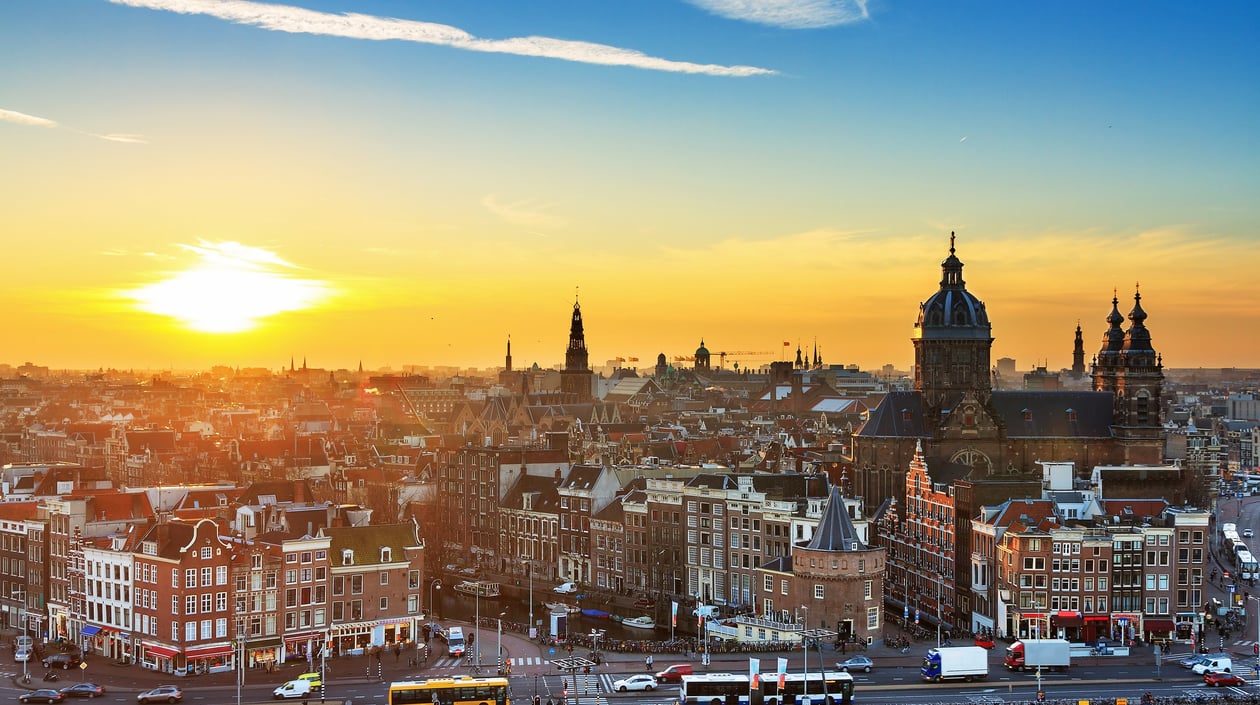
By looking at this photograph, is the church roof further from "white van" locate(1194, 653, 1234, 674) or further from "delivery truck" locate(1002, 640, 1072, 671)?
"white van" locate(1194, 653, 1234, 674)

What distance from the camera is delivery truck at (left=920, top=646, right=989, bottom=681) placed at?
8606 cm

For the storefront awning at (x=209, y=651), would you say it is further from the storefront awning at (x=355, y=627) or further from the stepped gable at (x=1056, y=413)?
the stepped gable at (x=1056, y=413)

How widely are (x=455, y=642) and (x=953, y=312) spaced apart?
65734mm

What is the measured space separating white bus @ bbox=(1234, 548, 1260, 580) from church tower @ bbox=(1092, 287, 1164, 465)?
11.5 meters

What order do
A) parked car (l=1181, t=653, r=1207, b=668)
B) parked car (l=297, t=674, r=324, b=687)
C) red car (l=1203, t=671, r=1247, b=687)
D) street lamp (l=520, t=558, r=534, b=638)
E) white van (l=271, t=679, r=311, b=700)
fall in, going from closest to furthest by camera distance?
1. white van (l=271, t=679, r=311, b=700)
2. parked car (l=297, t=674, r=324, b=687)
3. red car (l=1203, t=671, r=1247, b=687)
4. parked car (l=1181, t=653, r=1207, b=668)
5. street lamp (l=520, t=558, r=534, b=638)

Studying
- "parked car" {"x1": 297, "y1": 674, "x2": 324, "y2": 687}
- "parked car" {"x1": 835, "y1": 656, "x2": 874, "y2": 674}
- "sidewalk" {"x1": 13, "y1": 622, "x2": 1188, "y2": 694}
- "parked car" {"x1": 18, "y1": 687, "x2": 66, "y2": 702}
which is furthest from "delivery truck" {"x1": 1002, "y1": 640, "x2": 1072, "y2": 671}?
"parked car" {"x1": 18, "y1": 687, "x2": 66, "y2": 702}

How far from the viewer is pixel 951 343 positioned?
142 m

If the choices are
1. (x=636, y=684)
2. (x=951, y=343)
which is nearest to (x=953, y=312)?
(x=951, y=343)

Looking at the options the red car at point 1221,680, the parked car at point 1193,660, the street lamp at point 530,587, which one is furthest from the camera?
the street lamp at point 530,587

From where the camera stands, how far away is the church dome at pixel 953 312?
467 feet

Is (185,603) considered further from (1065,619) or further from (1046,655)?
(1065,619)

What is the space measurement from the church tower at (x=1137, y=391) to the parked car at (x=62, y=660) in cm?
9330

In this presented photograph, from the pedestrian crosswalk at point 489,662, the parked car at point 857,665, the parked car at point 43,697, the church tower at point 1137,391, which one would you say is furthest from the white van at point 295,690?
the church tower at point 1137,391

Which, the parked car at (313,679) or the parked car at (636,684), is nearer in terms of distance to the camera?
the parked car at (313,679)
